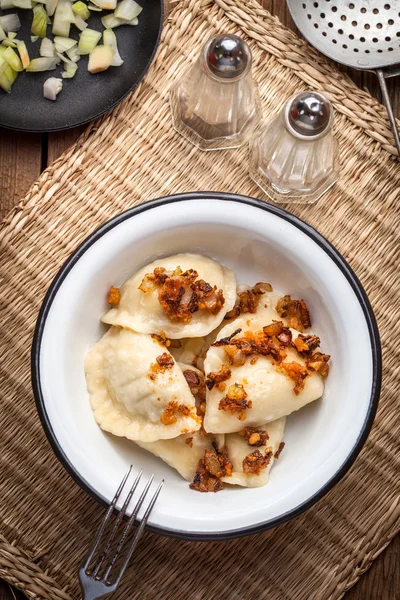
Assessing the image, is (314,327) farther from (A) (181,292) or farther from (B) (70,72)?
(B) (70,72)

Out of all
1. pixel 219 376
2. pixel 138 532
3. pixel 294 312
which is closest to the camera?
pixel 138 532

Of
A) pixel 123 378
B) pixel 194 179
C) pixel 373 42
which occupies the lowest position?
pixel 123 378

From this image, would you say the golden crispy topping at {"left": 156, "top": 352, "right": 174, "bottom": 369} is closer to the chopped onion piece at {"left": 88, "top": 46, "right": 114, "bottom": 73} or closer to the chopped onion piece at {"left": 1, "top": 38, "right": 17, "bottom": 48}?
the chopped onion piece at {"left": 88, "top": 46, "right": 114, "bottom": 73}

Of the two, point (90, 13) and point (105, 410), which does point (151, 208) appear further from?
point (90, 13)

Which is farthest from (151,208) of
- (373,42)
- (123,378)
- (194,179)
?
(373,42)

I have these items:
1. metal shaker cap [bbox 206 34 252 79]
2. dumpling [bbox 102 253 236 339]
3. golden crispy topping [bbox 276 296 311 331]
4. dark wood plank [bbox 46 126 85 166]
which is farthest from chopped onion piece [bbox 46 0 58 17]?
golden crispy topping [bbox 276 296 311 331]

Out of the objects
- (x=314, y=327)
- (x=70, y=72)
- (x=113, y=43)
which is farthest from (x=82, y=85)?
(x=314, y=327)
